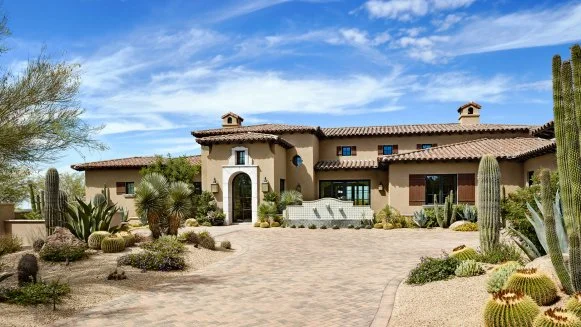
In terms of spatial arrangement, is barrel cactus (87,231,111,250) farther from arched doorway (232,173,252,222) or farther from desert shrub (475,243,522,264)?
arched doorway (232,173,252,222)

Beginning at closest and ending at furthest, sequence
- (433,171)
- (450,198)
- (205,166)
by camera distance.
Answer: (450,198) → (433,171) → (205,166)

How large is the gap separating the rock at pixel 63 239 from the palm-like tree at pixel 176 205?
321 cm

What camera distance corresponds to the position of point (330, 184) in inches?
1153

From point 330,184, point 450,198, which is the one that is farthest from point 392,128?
point 450,198

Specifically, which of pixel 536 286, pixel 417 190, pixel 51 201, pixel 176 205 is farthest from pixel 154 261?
pixel 417 190

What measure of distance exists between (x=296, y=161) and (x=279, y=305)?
21.1m

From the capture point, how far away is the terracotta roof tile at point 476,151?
77.2 feet

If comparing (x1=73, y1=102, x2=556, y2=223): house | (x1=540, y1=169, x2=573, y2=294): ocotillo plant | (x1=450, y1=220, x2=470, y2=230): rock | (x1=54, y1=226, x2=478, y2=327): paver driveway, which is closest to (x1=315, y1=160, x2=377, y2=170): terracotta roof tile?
(x1=73, y1=102, x2=556, y2=223): house

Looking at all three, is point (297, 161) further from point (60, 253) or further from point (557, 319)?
point (557, 319)

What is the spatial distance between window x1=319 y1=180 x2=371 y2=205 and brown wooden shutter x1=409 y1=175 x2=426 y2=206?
3849 millimetres

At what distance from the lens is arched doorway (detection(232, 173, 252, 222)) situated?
88.3 feet

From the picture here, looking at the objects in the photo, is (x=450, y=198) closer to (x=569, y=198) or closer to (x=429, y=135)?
(x=429, y=135)

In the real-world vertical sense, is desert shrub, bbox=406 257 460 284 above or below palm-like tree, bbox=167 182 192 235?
below

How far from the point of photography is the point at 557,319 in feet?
16.8
